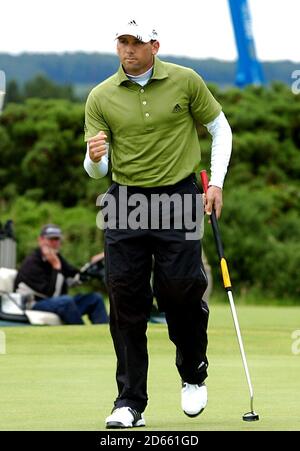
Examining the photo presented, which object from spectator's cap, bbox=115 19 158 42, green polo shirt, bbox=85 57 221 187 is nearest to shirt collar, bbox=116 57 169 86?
green polo shirt, bbox=85 57 221 187

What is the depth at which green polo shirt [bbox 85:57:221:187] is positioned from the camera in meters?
7.55

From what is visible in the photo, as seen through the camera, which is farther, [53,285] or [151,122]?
[53,285]

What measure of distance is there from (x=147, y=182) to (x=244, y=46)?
2968 cm

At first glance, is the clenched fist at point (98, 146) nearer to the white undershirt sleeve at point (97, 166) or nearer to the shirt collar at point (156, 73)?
the white undershirt sleeve at point (97, 166)

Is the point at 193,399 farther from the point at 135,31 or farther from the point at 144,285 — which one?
the point at 135,31

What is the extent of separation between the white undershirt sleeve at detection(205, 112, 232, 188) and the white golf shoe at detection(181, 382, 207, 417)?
44.8 inches

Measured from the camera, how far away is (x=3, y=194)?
3272 cm

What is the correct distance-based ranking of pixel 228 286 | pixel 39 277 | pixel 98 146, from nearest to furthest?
pixel 98 146, pixel 228 286, pixel 39 277

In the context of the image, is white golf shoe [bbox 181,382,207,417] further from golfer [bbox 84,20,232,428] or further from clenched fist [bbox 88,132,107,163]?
clenched fist [bbox 88,132,107,163]

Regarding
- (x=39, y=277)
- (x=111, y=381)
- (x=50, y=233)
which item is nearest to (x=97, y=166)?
(x=111, y=381)

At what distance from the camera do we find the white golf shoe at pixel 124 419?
736 cm

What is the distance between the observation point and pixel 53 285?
55.5 feet

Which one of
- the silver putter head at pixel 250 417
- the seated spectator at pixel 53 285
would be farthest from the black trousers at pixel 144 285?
the seated spectator at pixel 53 285
